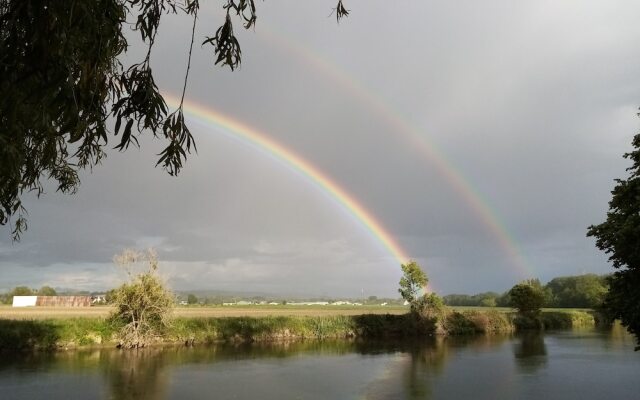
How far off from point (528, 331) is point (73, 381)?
149ft

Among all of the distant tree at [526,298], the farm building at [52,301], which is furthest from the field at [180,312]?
the farm building at [52,301]

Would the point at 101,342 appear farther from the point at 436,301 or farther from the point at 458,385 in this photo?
the point at 436,301

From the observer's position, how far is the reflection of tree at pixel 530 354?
1017 inches

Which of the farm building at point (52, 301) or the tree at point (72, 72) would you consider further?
the farm building at point (52, 301)

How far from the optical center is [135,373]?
2062 cm

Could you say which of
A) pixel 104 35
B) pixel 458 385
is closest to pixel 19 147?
pixel 104 35

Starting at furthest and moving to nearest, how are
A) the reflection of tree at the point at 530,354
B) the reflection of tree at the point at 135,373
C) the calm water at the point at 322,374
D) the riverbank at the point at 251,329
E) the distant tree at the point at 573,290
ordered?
the distant tree at the point at 573,290
the riverbank at the point at 251,329
the reflection of tree at the point at 530,354
the calm water at the point at 322,374
the reflection of tree at the point at 135,373

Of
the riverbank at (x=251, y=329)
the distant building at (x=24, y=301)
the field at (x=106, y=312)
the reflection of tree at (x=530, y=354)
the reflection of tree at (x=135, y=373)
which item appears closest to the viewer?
the reflection of tree at (x=135, y=373)

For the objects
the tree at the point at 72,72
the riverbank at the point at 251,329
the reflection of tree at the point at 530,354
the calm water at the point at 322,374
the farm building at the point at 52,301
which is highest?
the tree at the point at 72,72

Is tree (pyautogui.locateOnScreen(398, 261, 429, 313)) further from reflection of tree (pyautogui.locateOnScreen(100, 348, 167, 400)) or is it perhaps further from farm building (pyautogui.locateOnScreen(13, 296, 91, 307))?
farm building (pyautogui.locateOnScreen(13, 296, 91, 307))

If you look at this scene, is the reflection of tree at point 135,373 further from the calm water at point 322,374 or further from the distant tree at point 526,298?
the distant tree at point 526,298

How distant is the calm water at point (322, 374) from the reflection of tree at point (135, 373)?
0.04 m

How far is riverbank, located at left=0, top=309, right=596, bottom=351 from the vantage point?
2741 cm

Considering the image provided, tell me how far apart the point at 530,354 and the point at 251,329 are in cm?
1836
